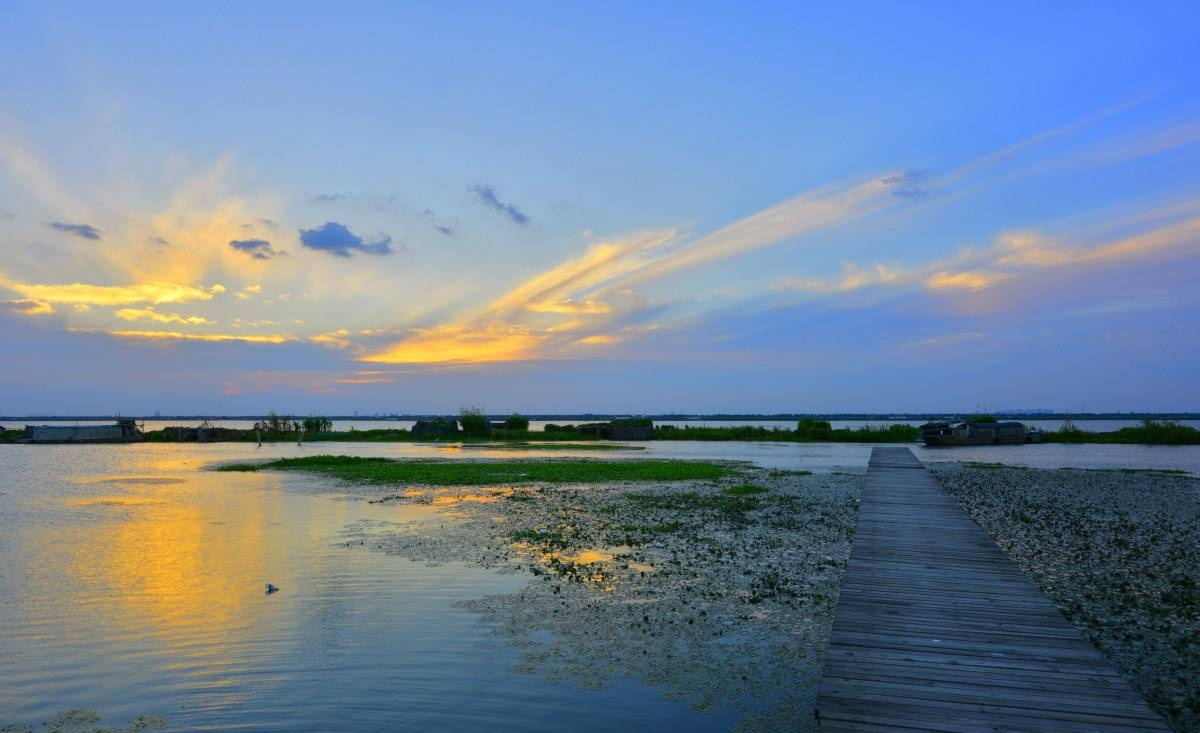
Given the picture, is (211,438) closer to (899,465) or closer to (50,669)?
(899,465)

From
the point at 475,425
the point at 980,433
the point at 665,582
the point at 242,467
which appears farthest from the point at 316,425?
the point at 665,582

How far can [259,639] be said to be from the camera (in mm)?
10438

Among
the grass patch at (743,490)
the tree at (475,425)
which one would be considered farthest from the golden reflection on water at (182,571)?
the tree at (475,425)

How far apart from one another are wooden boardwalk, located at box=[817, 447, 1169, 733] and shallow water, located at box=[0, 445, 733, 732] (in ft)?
5.46

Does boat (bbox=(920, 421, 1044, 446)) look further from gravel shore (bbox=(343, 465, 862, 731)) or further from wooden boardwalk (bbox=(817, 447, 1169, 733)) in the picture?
wooden boardwalk (bbox=(817, 447, 1169, 733))

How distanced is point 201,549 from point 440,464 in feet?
85.0

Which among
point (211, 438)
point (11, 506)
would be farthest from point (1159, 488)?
point (211, 438)

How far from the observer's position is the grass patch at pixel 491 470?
34.1 meters

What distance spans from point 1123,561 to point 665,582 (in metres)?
9.61

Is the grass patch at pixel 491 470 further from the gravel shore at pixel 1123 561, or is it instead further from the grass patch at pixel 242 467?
the gravel shore at pixel 1123 561

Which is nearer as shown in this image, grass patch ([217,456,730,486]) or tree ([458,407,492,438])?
grass patch ([217,456,730,486])

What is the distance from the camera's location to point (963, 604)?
10.3 metres

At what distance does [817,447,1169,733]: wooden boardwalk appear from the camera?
6.57 m

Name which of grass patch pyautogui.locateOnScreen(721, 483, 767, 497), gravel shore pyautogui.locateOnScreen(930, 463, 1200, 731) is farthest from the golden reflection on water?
grass patch pyautogui.locateOnScreen(721, 483, 767, 497)
